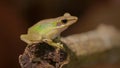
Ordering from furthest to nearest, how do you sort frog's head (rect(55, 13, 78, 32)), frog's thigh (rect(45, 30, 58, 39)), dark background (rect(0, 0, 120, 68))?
1. dark background (rect(0, 0, 120, 68))
2. frog's head (rect(55, 13, 78, 32))
3. frog's thigh (rect(45, 30, 58, 39))

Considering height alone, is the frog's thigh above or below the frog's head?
below

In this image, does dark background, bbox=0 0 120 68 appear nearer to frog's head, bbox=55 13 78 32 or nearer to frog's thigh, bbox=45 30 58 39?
frog's head, bbox=55 13 78 32

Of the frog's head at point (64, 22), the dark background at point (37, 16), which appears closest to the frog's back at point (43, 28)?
the frog's head at point (64, 22)

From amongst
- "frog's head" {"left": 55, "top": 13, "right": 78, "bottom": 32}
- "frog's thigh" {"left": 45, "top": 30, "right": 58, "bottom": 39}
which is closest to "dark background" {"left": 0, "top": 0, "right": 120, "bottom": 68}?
"frog's head" {"left": 55, "top": 13, "right": 78, "bottom": 32}

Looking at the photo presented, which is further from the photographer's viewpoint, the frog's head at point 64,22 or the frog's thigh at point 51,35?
the frog's head at point 64,22

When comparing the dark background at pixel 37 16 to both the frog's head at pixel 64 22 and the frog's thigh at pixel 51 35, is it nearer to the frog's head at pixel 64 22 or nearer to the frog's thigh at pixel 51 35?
the frog's head at pixel 64 22

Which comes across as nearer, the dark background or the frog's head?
the frog's head

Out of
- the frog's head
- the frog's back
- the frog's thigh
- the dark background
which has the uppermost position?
the dark background

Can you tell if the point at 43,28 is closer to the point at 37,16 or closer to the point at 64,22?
the point at 64,22

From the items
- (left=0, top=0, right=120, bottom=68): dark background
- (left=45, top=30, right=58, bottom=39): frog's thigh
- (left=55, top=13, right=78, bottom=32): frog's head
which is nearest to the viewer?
(left=45, top=30, right=58, bottom=39): frog's thigh
